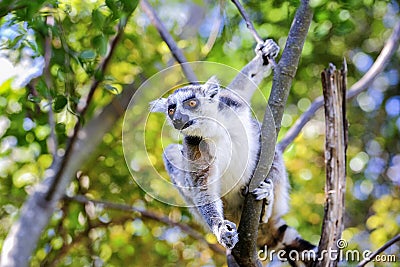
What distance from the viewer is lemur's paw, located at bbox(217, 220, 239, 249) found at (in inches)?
60.3

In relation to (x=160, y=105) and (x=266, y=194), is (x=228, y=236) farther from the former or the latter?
(x=160, y=105)

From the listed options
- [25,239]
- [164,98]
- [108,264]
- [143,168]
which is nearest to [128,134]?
[143,168]

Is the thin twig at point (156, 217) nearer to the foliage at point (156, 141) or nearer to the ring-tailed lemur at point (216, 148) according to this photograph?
the foliage at point (156, 141)

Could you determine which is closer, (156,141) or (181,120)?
(181,120)

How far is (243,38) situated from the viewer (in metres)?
2.59

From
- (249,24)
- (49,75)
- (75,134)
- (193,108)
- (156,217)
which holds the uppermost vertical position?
(249,24)

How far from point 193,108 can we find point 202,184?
24 centimetres

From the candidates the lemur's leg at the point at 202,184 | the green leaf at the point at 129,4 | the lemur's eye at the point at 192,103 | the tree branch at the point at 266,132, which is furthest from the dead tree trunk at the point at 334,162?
the green leaf at the point at 129,4

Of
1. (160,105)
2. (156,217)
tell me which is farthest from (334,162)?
(156,217)

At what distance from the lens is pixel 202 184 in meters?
1.74

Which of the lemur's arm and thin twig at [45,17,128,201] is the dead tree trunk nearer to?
the lemur's arm

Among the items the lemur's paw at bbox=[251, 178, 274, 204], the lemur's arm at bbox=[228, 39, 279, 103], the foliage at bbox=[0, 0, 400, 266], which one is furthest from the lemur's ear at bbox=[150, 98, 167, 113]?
the foliage at bbox=[0, 0, 400, 266]

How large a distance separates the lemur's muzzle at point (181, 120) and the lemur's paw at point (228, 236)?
1.05ft

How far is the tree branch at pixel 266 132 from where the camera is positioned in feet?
5.09
